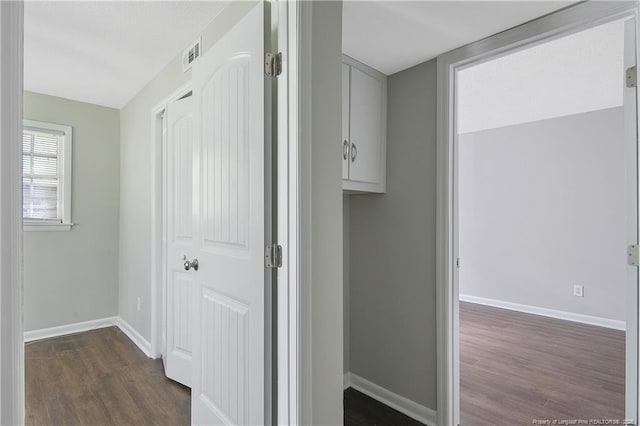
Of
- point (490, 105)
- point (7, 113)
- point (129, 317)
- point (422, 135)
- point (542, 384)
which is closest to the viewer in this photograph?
point (7, 113)

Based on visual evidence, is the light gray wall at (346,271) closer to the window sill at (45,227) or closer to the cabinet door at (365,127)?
the cabinet door at (365,127)

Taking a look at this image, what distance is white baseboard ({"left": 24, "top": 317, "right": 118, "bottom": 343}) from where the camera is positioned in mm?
3286

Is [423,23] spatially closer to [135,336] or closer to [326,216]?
[326,216]

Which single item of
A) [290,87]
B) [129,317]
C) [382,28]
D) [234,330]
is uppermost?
[382,28]

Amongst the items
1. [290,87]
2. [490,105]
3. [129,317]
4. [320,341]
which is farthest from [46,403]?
[490,105]

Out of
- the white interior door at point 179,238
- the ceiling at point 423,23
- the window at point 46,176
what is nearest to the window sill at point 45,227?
the window at point 46,176

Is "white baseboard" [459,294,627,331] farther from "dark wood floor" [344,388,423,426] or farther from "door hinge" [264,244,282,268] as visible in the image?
"door hinge" [264,244,282,268]

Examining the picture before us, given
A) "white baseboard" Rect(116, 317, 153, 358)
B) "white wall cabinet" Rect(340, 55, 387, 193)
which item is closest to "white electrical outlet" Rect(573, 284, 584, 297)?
"white wall cabinet" Rect(340, 55, 387, 193)

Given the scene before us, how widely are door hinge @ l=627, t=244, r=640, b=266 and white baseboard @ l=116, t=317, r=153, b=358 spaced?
10.9 ft

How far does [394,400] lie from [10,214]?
89.9 inches

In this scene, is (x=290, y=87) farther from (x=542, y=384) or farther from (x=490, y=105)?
(x=490, y=105)

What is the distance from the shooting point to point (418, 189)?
2186mm

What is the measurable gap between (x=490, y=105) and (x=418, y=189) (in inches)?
86.7

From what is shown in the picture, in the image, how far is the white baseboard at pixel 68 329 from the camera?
329 cm
